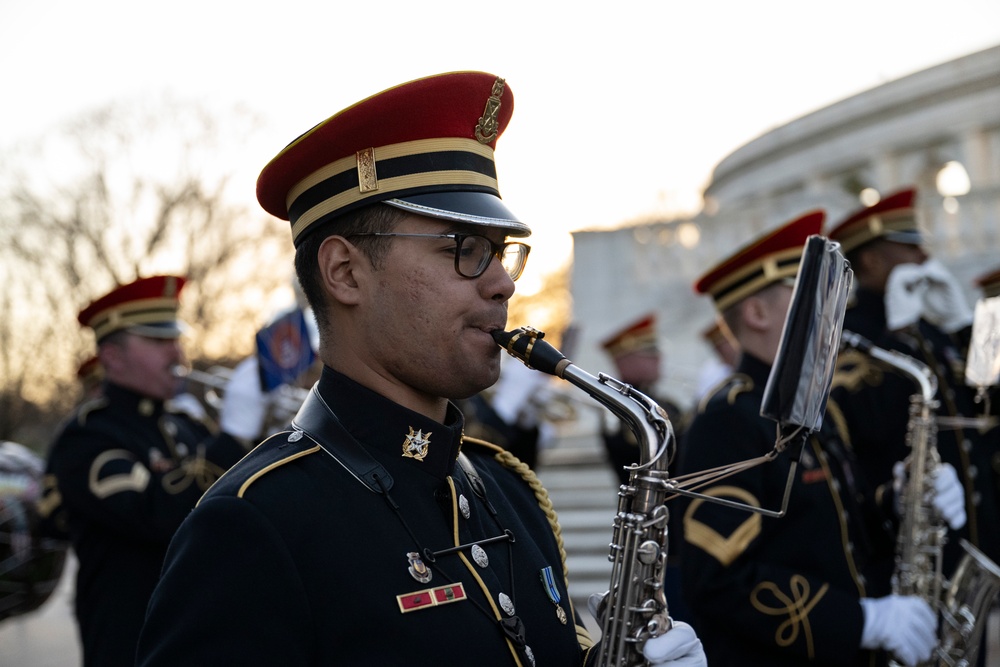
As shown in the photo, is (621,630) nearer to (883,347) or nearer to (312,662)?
(312,662)

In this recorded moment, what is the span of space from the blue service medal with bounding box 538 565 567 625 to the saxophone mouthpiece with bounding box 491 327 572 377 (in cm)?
48

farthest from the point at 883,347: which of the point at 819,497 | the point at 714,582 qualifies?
the point at 714,582

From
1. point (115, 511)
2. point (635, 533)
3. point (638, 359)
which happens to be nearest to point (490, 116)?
point (635, 533)

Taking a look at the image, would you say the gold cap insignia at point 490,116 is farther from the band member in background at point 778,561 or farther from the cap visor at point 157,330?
the cap visor at point 157,330

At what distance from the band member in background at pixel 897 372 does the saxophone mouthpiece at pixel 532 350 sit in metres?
3.22

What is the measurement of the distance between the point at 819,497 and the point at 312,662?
96.4 inches

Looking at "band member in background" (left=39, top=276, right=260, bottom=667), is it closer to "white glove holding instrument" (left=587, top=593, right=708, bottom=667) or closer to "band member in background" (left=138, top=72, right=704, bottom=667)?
"band member in background" (left=138, top=72, right=704, bottom=667)

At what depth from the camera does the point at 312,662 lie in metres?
1.95

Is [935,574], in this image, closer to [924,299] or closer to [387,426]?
[924,299]

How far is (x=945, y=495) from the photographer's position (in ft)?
14.4

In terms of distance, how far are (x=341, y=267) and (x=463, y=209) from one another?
30 centimetres

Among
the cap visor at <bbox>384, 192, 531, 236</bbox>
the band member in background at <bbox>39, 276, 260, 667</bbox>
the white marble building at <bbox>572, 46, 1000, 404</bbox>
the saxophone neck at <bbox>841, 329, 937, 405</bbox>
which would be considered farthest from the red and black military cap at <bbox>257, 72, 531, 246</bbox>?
the white marble building at <bbox>572, 46, 1000, 404</bbox>

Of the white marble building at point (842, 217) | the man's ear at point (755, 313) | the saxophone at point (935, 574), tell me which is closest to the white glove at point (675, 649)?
the man's ear at point (755, 313)

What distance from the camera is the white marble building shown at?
526 inches
